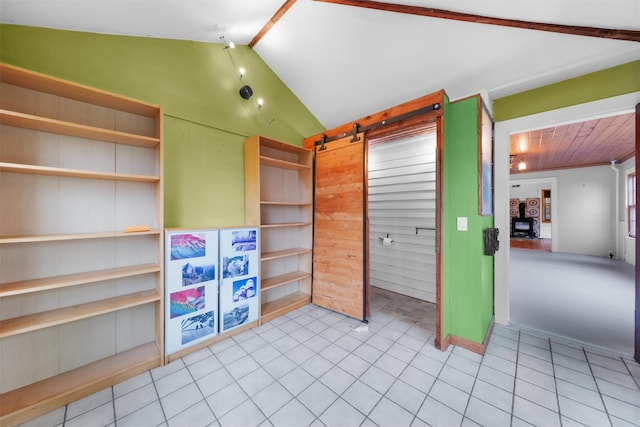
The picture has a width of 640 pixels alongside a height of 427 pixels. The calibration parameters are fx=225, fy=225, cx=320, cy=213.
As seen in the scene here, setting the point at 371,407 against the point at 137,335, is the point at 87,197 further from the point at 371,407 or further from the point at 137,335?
the point at 371,407

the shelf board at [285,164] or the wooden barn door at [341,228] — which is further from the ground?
the shelf board at [285,164]

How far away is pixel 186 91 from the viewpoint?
2568 millimetres

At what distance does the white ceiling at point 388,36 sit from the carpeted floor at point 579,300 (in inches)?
114

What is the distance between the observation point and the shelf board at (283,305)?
2.97m

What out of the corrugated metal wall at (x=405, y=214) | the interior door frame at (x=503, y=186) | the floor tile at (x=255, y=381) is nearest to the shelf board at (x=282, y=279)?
the floor tile at (x=255, y=381)

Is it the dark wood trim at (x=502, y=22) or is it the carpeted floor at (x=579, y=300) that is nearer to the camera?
the dark wood trim at (x=502, y=22)

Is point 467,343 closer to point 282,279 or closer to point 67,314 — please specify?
point 282,279

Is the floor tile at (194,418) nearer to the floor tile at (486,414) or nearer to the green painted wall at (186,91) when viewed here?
the green painted wall at (186,91)

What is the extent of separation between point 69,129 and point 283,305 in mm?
2839

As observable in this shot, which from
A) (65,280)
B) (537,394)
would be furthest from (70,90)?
(537,394)

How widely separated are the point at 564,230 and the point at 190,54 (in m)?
11.5

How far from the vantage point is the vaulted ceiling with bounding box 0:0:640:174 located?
71.6 inches

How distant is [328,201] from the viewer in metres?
3.28

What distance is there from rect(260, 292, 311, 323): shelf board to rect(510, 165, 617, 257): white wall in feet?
31.6
